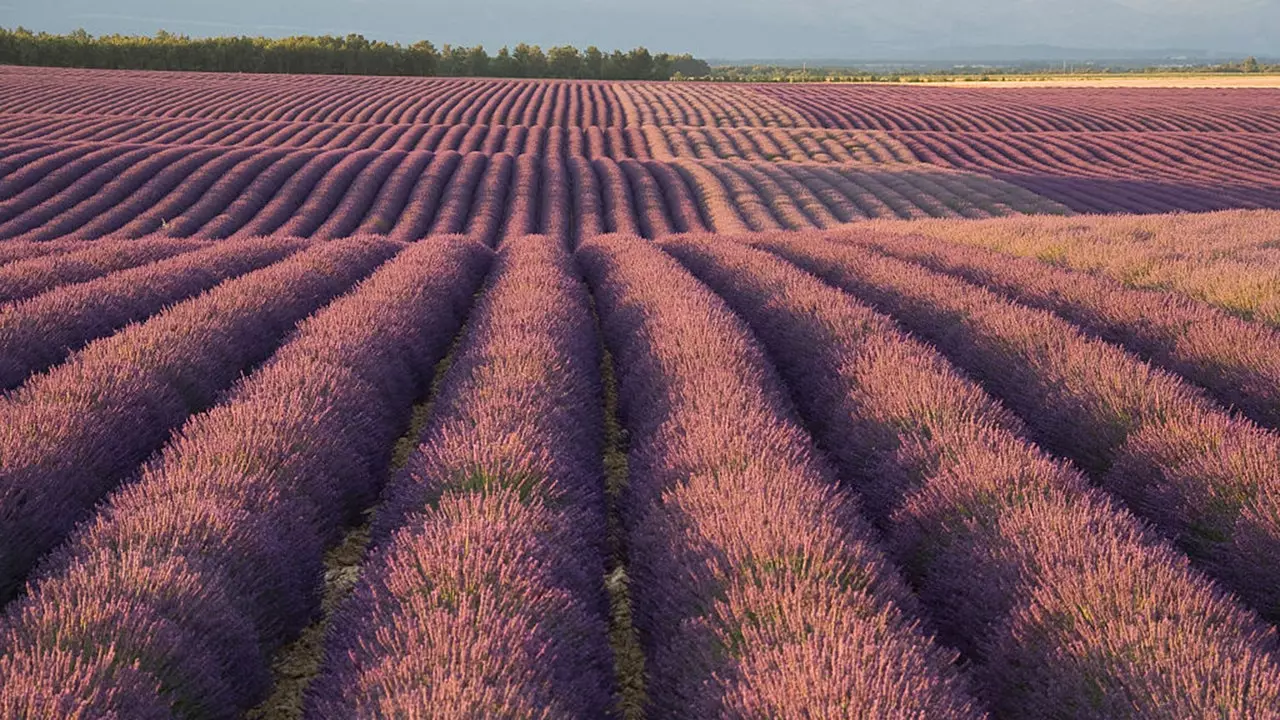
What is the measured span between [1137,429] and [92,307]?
295 inches

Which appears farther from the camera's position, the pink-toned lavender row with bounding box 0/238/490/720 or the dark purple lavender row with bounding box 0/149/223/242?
the dark purple lavender row with bounding box 0/149/223/242

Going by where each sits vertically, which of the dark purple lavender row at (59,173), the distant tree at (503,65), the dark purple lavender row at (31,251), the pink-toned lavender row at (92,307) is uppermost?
the distant tree at (503,65)

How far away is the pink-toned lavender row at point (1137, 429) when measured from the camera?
11.8ft

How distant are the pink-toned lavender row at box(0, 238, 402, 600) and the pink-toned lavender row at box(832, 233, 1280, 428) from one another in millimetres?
6228

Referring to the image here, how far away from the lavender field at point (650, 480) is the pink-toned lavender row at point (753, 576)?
2 cm

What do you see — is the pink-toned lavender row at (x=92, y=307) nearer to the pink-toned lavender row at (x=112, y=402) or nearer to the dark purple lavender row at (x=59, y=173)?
the pink-toned lavender row at (x=112, y=402)

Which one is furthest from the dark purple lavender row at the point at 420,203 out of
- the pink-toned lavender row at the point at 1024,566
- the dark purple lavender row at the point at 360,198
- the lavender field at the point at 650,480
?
the pink-toned lavender row at the point at 1024,566

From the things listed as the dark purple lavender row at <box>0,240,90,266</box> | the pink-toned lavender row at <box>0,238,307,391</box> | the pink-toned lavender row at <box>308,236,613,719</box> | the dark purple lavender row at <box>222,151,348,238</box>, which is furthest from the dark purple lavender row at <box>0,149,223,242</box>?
the pink-toned lavender row at <box>308,236,613,719</box>

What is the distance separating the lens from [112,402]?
4770mm

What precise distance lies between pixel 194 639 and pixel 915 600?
8.24ft

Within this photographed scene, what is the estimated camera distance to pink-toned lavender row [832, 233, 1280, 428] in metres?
5.22

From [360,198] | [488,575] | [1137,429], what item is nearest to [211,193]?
[360,198]

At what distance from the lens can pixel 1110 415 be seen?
4.72 metres

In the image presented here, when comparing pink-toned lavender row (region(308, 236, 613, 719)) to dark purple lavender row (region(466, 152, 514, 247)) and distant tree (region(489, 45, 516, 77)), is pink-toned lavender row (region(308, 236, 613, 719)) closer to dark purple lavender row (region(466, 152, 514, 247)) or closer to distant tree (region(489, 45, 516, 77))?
dark purple lavender row (region(466, 152, 514, 247))
